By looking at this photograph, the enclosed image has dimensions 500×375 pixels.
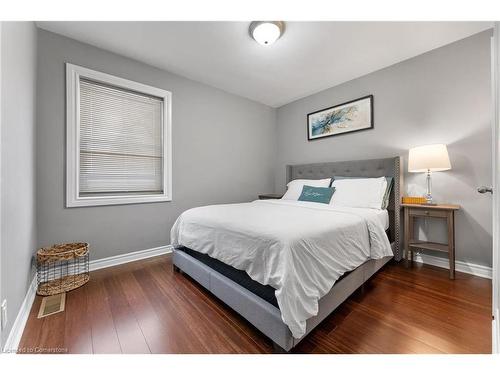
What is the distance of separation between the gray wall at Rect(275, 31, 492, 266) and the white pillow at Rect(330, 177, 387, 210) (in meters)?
0.53

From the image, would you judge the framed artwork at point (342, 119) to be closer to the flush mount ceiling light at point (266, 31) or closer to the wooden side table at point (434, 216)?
the wooden side table at point (434, 216)

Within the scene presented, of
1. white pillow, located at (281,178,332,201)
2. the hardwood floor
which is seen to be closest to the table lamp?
white pillow, located at (281,178,332,201)

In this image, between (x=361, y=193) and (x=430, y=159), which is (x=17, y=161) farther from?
(x=430, y=159)

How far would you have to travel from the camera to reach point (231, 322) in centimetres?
142

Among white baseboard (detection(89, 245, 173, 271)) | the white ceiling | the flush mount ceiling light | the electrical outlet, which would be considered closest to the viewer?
the electrical outlet

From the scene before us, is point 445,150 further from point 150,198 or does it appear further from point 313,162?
point 150,198

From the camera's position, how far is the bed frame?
1.15 metres

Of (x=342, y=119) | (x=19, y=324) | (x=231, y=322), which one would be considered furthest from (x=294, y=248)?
(x=342, y=119)

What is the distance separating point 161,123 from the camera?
9.52 feet

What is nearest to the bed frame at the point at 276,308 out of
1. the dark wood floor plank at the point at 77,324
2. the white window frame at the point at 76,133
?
the dark wood floor plank at the point at 77,324

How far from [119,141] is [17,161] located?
4.11 ft

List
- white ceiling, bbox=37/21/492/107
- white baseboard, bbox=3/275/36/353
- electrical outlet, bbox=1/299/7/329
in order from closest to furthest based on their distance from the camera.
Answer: electrical outlet, bbox=1/299/7/329 < white baseboard, bbox=3/275/36/353 < white ceiling, bbox=37/21/492/107

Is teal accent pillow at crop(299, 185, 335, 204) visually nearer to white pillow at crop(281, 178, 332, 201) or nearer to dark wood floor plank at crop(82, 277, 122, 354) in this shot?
white pillow at crop(281, 178, 332, 201)
